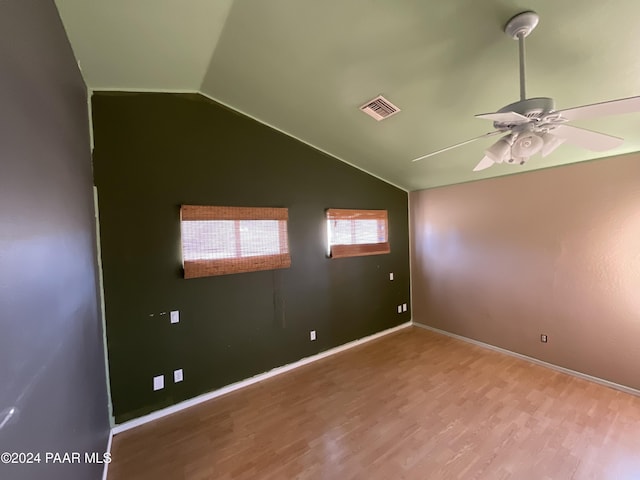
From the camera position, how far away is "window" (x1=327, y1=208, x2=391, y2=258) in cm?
362

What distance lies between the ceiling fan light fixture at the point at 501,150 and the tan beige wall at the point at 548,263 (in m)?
2.05

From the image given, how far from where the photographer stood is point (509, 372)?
3.07m

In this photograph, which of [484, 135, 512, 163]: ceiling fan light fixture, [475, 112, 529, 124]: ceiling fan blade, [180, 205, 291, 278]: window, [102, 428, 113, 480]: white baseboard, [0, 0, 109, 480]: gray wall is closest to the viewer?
[0, 0, 109, 480]: gray wall

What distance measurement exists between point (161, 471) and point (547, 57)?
148 inches

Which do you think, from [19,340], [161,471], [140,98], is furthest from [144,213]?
[161,471]

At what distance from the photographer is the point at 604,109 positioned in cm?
121

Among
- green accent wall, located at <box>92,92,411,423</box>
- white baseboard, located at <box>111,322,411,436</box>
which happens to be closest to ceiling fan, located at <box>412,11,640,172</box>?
green accent wall, located at <box>92,92,411,423</box>

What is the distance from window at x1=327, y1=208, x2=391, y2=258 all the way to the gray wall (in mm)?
2555

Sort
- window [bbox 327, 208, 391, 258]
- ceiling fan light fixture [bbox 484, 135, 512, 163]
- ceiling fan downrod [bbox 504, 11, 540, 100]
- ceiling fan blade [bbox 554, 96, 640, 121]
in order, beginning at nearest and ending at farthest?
ceiling fan blade [bbox 554, 96, 640, 121] → ceiling fan downrod [bbox 504, 11, 540, 100] → ceiling fan light fixture [bbox 484, 135, 512, 163] → window [bbox 327, 208, 391, 258]

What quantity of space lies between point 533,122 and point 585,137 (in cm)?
38

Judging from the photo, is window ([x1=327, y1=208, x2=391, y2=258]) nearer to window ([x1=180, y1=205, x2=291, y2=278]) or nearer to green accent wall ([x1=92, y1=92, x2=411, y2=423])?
green accent wall ([x1=92, y1=92, x2=411, y2=423])

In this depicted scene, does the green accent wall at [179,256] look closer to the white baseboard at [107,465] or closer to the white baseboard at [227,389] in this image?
the white baseboard at [227,389]

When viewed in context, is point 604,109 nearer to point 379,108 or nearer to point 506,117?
point 506,117

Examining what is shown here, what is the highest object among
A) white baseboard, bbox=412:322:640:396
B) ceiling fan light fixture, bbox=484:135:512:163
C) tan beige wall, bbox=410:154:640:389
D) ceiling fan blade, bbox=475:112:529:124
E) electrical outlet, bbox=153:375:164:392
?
ceiling fan blade, bbox=475:112:529:124
